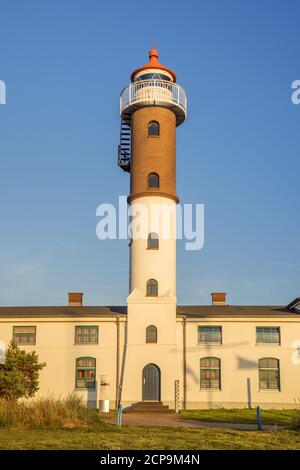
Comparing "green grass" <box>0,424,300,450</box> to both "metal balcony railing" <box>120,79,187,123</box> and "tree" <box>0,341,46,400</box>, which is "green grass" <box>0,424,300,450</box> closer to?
"tree" <box>0,341,46,400</box>

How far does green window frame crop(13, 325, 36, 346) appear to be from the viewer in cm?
3764

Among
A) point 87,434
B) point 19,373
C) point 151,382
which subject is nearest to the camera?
point 87,434

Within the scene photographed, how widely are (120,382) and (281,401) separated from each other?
9.77m

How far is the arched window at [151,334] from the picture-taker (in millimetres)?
35125

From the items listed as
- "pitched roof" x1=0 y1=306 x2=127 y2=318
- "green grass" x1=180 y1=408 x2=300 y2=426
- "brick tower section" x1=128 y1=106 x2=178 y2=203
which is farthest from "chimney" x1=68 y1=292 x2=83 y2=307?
→ "green grass" x1=180 y1=408 x2=300 y2=426

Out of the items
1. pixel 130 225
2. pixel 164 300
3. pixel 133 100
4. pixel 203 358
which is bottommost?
pixel 203 358

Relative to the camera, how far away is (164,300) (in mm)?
35469

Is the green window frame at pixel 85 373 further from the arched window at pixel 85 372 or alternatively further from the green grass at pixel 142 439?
the green grass at pixel 142 439

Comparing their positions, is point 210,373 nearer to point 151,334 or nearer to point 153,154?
point 151,334

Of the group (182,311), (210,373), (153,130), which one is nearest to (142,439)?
(210,373)

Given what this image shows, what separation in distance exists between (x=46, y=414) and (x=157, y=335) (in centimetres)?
1684

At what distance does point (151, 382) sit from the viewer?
3434 centimetres
